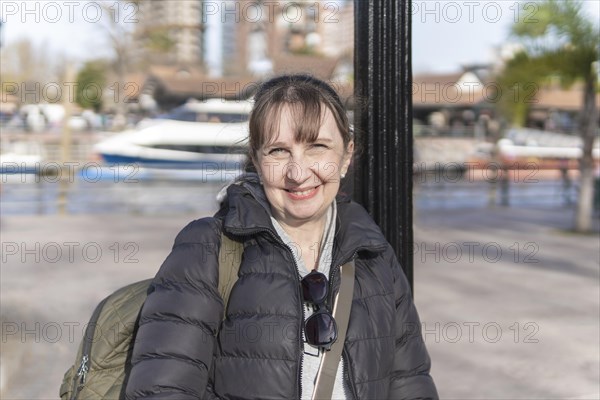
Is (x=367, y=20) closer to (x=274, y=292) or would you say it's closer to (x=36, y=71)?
(x=274, y=292)

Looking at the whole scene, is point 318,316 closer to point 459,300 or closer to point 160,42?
point 459,300

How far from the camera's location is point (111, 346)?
1.71 meters

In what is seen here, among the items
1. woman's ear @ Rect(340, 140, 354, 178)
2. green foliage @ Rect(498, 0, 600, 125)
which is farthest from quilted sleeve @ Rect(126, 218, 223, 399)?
green foliage @ Rect(498, 0, 600, 125)

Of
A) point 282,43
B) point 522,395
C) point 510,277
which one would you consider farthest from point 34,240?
point 282,43

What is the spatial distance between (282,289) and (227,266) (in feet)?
0.40

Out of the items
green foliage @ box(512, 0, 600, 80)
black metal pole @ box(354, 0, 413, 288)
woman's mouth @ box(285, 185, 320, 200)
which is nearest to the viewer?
woman's mouth @ box(285, 185, 320, 200)

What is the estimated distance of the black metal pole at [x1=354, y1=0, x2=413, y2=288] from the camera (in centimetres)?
241

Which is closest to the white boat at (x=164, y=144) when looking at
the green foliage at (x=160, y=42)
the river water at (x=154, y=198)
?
the river water at (x=154, y=198)

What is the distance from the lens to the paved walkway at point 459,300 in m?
4.24

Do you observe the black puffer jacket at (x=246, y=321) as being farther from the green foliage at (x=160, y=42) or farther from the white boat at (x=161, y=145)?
the green foliage at (x=160, y=42)

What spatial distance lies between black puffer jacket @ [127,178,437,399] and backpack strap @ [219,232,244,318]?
15 mm

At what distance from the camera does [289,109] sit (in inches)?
68.8

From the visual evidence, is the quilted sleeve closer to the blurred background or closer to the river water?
the blurred background

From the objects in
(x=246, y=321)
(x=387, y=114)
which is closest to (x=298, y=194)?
(x=246, y=321)
